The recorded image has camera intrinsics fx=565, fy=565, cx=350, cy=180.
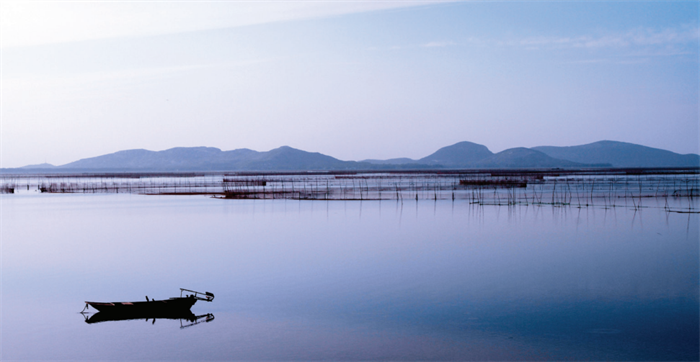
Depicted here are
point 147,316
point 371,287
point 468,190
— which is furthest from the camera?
point 468,190

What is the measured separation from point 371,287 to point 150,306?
16.0 ft

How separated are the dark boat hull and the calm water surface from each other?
33 centimetres

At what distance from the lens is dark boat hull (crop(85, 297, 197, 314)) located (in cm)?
1074

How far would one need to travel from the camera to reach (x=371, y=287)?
→ 42.9ft

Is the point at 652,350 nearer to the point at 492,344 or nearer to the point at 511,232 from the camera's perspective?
the point at 492,344

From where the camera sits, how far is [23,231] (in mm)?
24953

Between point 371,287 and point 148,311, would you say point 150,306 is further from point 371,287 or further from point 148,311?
point 371,287

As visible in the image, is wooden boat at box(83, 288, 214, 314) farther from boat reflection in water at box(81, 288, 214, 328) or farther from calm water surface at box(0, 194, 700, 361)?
calm water surface at box(0, 194, 700, 361)

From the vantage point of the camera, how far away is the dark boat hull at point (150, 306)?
35.2 feet

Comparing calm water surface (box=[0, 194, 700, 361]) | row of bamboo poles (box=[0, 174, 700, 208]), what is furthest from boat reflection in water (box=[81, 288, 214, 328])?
row of bamboo poles (box=[0, 174, 700, 208])

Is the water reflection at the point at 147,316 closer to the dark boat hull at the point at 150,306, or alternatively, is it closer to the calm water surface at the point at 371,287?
the dark boat hull at the point at 150,306

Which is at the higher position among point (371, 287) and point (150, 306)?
point (150, 306)

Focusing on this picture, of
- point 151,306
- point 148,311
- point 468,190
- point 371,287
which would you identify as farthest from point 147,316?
point 468,190

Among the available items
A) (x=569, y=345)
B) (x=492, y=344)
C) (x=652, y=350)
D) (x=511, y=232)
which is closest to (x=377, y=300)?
(x=492, y=344)
